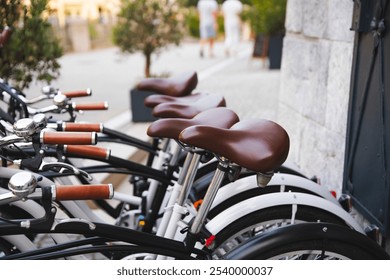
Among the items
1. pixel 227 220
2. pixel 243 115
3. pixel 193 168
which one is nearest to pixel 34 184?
pixel 193 168

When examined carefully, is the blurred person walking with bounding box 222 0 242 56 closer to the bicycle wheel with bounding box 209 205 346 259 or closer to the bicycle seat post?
the bicycle wheel with bounding box 209 205 346 259

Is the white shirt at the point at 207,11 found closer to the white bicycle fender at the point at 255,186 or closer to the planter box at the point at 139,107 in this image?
the planter box at the point at 139,107

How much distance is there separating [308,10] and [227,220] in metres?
2.32

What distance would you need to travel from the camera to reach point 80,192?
1.73 meters

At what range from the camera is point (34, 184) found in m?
1.61

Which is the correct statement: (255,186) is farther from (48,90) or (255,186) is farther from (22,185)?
(48,90)

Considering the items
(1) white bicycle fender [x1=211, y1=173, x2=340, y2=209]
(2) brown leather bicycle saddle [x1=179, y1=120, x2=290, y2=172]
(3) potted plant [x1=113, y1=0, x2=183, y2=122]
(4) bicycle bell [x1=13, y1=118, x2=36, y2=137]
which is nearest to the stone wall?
(1) white bicycle fender [x1=211, y1=173, x2=340, y2=209]

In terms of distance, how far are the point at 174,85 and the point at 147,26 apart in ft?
15.9

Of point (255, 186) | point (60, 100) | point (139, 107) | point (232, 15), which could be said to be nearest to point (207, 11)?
point (232, 15)

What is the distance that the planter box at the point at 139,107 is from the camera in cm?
731

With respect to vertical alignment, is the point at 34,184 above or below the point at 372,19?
below

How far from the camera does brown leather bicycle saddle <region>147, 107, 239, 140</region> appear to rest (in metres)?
2.14
